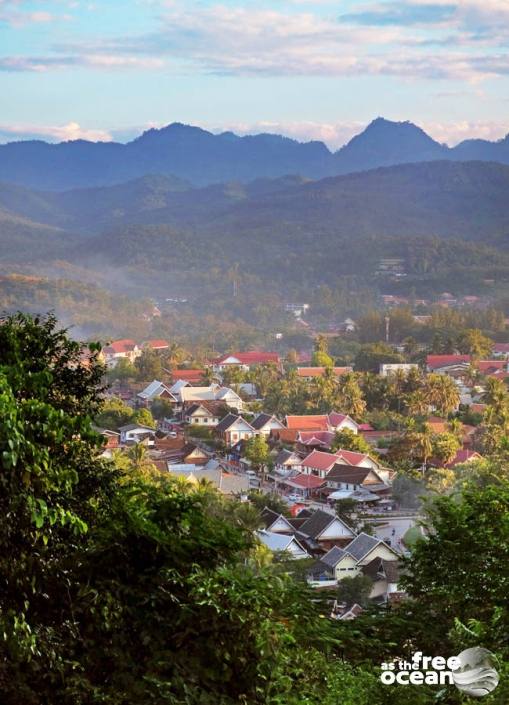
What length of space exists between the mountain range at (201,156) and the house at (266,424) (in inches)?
4233

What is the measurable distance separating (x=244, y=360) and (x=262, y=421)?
12.5 m

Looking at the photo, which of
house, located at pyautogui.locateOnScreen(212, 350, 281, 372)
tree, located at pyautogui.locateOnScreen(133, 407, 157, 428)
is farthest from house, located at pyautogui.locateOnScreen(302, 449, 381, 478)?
house, located at pyautogui.locateOnScreen(212, 350, 281, 372)

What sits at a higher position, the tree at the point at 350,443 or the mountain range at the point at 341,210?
the tree at the point at 350,443

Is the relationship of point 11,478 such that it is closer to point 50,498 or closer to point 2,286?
point 50,498

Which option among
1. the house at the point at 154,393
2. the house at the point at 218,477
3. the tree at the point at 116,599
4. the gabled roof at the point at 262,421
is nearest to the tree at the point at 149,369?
the house at the point at 154,393

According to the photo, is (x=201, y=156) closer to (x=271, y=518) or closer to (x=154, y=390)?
(x=154, y=390)

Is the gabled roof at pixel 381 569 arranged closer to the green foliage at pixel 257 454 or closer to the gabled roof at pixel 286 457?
the gabled roof at pixel 286 457

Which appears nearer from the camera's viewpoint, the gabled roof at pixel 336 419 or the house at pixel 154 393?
the gabled roof at pixel 336 419

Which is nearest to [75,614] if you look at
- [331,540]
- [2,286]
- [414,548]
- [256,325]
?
[414,548]

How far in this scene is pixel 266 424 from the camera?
884 inches

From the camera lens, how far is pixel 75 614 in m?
3.25

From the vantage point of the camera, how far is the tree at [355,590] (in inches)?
392

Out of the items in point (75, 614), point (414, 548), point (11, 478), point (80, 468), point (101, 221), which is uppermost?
point (11, 478)

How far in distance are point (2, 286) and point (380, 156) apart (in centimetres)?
8878
